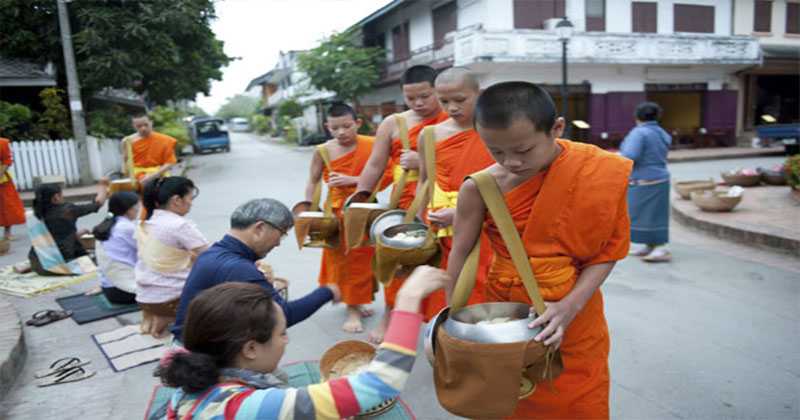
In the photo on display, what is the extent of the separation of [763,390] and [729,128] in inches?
848

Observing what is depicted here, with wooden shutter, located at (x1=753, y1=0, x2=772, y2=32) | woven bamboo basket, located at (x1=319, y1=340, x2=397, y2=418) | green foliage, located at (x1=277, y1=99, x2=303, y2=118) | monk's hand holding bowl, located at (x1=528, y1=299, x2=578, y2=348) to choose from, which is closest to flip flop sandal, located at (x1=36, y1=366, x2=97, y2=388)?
woven bamboo basket, located at (x1=319, y1=340, x2=397, y2=418)

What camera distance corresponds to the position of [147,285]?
3.88m

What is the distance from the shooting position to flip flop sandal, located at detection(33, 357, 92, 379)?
11.8 feet

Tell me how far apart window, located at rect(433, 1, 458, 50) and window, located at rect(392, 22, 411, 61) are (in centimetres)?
253

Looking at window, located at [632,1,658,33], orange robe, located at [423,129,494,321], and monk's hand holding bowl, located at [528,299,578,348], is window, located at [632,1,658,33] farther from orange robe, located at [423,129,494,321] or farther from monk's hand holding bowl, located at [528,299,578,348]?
monk's hand holding bowl, located at [528,299,578,348]

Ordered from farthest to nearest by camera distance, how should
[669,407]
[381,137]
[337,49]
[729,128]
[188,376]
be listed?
[337,49] < [729,128] < [381,137] < [669,407] < [188,376]

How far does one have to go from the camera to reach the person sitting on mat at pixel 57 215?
5.63 meters

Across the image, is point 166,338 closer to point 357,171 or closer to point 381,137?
Result: point 357,171

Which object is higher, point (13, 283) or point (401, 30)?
point (401, 30)

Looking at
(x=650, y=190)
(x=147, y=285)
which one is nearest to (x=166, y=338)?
(x=147, y=285)

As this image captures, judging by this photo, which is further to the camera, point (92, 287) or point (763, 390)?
point (92, 287)

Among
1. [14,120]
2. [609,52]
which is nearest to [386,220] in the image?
[14,120]

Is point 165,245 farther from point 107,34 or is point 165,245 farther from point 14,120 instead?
point 107,34

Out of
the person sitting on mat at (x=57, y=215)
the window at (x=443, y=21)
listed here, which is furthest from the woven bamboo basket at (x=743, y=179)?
the window at (x=443, y=21)
